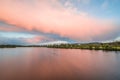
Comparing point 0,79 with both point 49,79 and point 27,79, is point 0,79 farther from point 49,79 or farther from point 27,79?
point 49,79

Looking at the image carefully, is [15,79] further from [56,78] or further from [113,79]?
[113,79]

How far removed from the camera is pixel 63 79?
26.2 m

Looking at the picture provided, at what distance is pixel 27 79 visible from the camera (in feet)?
85.2

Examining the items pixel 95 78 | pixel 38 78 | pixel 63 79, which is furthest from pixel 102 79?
pixel 38 78

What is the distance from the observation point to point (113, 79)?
25453mm

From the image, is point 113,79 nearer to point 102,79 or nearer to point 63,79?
point 102,79

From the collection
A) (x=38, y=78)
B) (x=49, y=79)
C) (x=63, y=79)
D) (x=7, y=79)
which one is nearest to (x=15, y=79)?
(x=7, y=79)

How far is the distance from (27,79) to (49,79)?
3814 mm

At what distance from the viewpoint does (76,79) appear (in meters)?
26.6

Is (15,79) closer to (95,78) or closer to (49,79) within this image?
(49,79)

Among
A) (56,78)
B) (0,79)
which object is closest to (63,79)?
(56,78)

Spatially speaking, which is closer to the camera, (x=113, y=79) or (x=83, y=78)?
(x=113, y=79)

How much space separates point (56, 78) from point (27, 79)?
5.11m

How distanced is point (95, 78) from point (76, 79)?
3.36 meters
